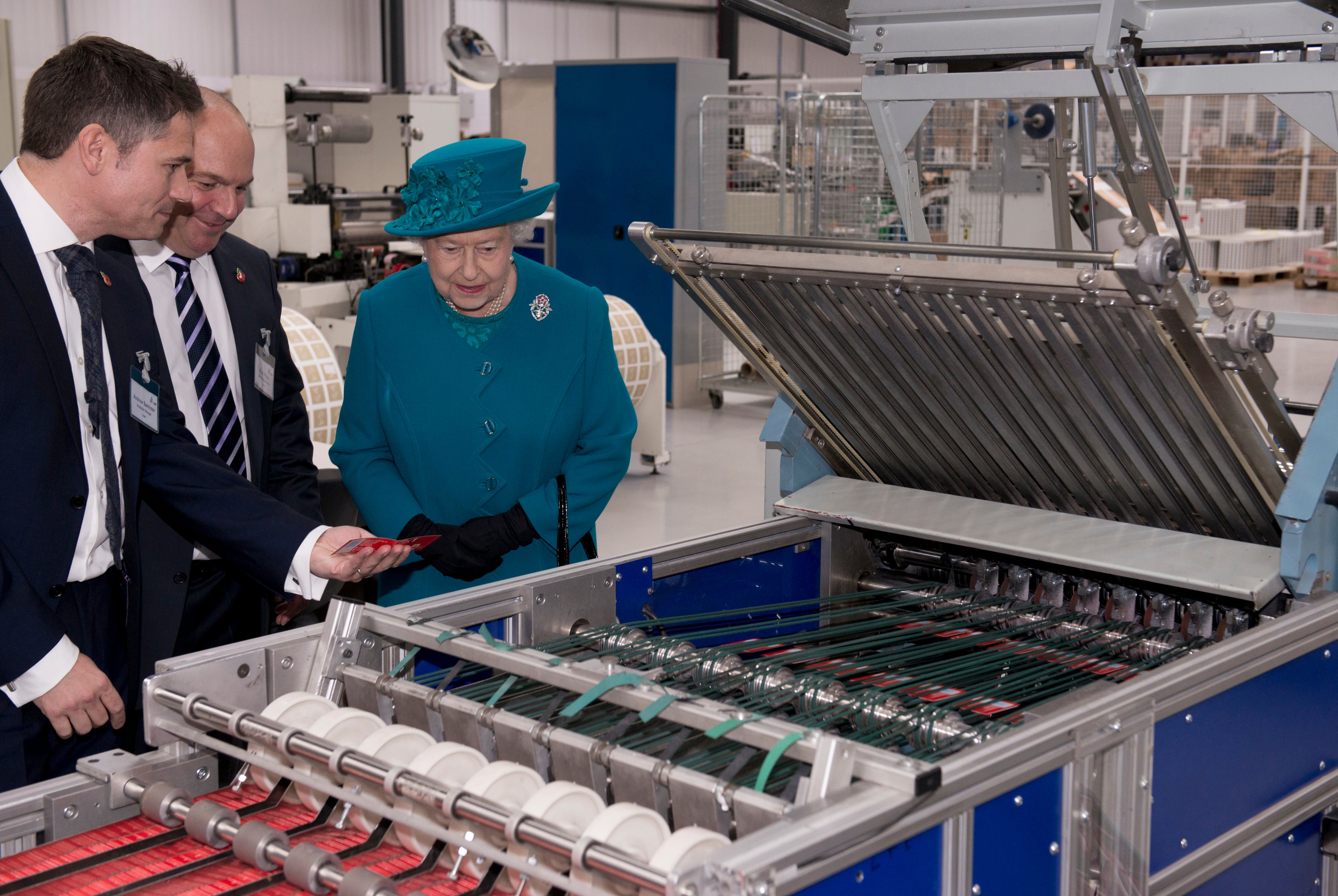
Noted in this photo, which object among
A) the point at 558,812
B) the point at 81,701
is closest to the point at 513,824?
the point at 558,812

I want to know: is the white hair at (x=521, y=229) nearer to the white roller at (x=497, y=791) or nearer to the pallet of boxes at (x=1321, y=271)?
the white roller at (x=497, y=791)

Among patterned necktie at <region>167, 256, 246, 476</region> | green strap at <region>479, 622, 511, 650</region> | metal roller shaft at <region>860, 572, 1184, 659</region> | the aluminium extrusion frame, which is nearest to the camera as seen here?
the aluminium extrusion frame

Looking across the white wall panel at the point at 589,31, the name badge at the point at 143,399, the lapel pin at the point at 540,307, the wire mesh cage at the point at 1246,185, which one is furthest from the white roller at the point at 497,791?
the white wall panel at the point at 589,31

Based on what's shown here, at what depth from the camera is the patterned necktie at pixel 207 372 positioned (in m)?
2.45

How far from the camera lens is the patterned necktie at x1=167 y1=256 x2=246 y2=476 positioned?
2.45 metres

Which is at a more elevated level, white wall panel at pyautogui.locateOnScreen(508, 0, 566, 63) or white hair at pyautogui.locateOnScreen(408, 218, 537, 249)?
white wall panel at pyautogui.locateOnScreen(508, 0, 566, 63)

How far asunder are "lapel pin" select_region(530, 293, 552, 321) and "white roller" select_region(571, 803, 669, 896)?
1.29 metres

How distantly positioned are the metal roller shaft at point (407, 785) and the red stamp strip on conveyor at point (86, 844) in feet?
0.18

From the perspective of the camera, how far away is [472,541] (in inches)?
93.3

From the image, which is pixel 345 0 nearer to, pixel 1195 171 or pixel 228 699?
pixel 1195 171

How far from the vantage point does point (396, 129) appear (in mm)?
6434

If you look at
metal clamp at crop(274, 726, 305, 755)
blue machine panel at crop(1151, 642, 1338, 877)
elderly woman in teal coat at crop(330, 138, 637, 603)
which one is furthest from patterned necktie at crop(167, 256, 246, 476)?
blue machine panel at crop(1151, 642, 1338, 877)

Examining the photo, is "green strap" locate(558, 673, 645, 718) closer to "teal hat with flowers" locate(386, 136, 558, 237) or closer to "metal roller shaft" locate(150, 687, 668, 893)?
"metal roller shaft" locate(150, 687, 668, 893)

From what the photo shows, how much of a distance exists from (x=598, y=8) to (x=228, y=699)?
737 inches
